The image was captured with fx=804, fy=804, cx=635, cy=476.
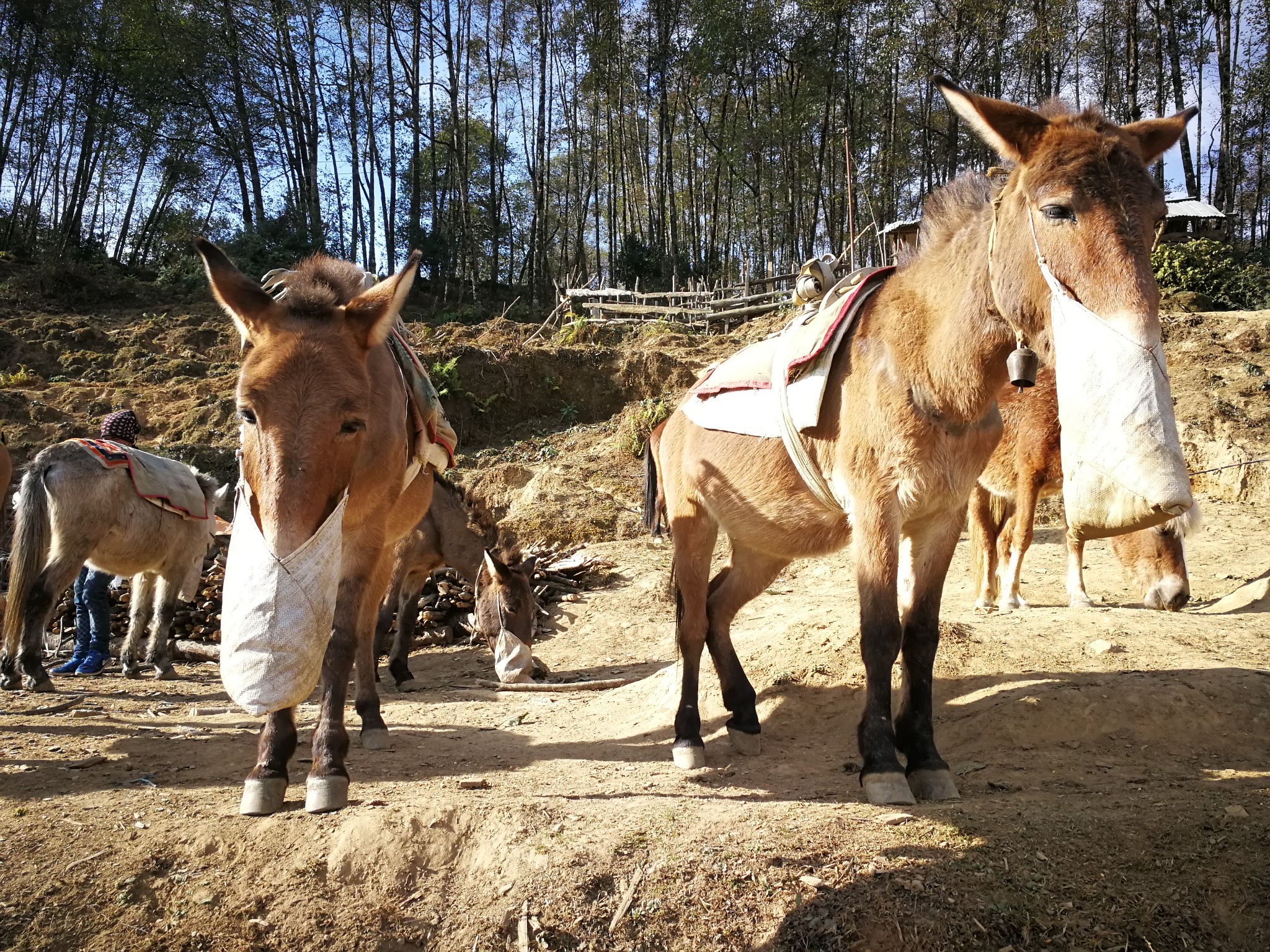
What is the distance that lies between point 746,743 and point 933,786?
4.32 ft

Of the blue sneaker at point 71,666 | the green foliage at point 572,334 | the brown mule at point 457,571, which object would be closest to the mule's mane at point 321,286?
the brown mule at point 457,571

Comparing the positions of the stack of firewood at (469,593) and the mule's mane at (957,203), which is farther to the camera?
the stack of firewood at (469,593)

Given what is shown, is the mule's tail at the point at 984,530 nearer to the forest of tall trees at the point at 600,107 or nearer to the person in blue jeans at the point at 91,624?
the person in blue jeans at the point at 91,624

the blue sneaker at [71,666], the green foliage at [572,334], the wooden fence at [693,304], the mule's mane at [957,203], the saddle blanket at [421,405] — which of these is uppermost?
the wooden fence at [693,304]

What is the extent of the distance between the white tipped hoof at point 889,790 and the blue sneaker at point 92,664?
27.3 ft

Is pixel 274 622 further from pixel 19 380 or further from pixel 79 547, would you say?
pixel 19 380

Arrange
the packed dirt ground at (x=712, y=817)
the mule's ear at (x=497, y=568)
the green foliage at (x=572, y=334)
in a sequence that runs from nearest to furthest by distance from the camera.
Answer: the packed dirt ground at (x=712, y=817), the mule's ear at (x=497, y=568), the green foliage at (x=572, y=334)

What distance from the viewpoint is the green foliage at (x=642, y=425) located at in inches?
551

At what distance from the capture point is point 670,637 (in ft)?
29.5

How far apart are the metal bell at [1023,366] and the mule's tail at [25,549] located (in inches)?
327

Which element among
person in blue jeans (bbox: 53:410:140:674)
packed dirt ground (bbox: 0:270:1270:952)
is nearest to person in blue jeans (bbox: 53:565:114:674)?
person in blue jeans (bbox: 53:410:140:674)

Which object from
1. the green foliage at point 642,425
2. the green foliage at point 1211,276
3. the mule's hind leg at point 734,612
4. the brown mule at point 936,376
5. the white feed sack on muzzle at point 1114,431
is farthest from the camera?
the green foliage at point 1211,276

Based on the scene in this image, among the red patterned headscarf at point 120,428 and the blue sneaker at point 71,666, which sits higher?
the red patterned headscarf at point 120,428

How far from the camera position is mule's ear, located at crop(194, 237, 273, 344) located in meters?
3.22
